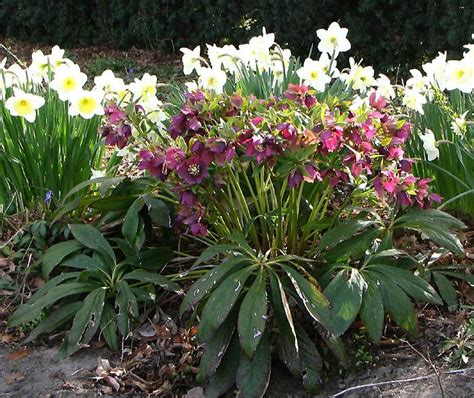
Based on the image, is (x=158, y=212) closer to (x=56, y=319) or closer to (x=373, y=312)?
(x=56, y=319)

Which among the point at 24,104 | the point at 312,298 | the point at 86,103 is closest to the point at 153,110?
the point at 86,103

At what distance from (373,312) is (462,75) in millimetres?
960

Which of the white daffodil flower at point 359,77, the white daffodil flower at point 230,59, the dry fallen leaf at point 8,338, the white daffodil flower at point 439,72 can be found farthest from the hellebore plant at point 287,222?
the dry fallen leaf at point 8,338

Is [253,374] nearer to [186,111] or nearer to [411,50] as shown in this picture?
[186,111]

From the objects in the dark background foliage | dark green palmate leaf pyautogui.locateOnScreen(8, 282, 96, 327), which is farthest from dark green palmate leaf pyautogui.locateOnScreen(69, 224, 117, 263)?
the dark background foliage

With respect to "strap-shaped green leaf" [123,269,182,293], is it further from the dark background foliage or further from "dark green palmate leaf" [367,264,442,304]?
the dark background foliage

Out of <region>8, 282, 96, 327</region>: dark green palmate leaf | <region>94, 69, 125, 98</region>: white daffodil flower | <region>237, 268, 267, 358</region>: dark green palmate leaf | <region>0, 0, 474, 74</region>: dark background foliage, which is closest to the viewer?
<region>237, 268, 267, 358</region>: dark green palmate leaf

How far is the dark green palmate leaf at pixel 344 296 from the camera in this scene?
222 centimetres

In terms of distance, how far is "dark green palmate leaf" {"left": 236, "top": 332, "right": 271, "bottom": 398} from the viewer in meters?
2.23

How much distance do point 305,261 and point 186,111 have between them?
0.66m

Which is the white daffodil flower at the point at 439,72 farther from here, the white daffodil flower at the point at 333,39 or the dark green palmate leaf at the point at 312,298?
the dark green palmate leaf at the point at 312,298

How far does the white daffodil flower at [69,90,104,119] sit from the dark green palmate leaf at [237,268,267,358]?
3.10ft

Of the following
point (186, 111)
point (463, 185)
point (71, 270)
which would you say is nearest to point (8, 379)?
point (71, 270)

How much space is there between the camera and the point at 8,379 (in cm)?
250
